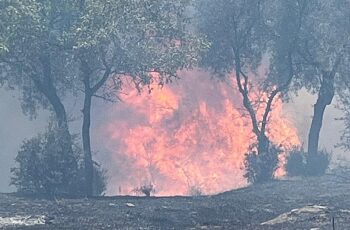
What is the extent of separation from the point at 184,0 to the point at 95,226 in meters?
20.1

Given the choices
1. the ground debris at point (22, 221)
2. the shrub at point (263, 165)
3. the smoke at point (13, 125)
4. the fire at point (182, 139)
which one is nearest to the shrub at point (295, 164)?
the shrub at point (263, 165)

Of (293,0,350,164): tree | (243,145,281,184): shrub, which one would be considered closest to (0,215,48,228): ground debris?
(243,145,281,184): shrub

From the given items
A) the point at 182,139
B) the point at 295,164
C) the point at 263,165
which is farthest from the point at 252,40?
the point at 182,139

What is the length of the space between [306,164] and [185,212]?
20.7 metres

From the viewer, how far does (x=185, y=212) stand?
20.5 meters

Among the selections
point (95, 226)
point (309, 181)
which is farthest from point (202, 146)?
point (95, 226)

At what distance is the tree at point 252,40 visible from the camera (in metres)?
37.0

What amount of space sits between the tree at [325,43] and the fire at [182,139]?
20.2 metres

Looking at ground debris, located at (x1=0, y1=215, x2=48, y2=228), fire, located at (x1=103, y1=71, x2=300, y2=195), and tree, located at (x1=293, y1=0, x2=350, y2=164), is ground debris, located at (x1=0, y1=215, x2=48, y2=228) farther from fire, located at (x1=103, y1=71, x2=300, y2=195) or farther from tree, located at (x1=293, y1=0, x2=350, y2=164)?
fire, located at (x1=103, y1=71, x2=300, y2=195)

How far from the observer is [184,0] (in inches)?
1293

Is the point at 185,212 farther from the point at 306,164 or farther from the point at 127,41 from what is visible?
the point at 306,164

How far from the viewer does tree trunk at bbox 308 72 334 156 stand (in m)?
36.8

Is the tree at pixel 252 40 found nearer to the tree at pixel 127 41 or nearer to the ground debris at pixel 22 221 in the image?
the tree at pixel 127 41

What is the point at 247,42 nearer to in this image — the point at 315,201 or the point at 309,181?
the point at 309,181
